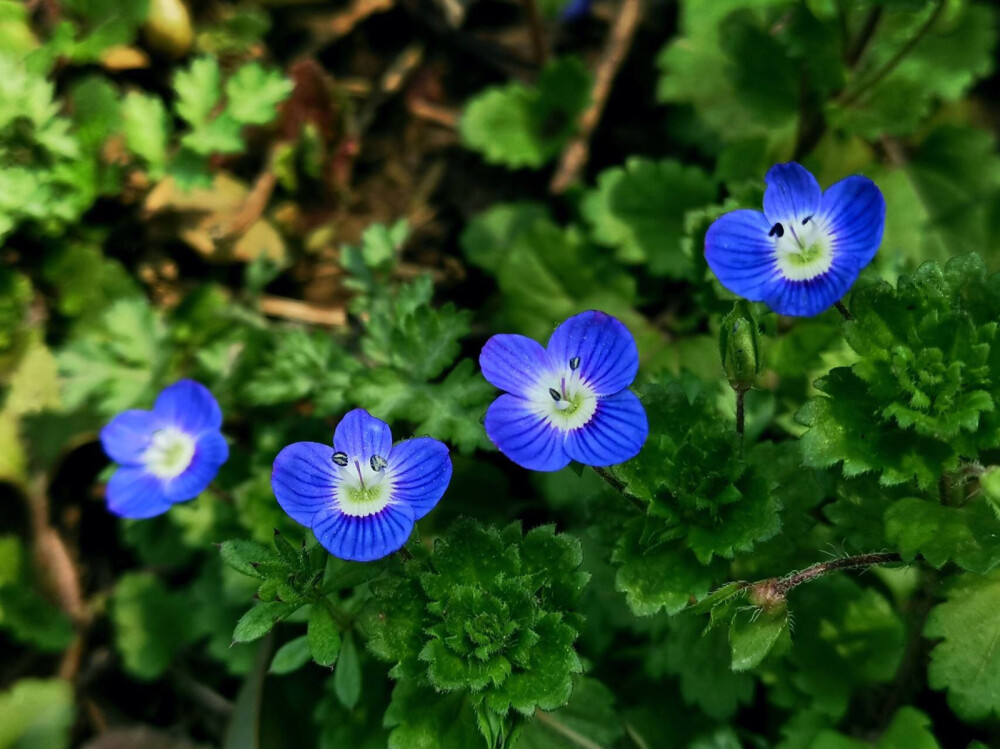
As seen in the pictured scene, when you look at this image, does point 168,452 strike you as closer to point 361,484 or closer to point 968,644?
point 361,484

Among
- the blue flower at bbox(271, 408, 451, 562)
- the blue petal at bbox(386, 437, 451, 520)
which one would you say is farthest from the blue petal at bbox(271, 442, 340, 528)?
the blue petal at bbox(386, 437, 451, 520)

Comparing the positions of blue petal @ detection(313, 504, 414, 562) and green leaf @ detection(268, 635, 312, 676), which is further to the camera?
green leaf @ detection(268, 635, 312, 676)

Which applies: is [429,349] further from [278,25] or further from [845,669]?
[278,25]

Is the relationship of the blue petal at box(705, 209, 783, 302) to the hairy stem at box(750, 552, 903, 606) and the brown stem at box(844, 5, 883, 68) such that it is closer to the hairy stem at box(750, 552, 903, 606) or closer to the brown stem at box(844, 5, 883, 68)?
the hairy stem at box(750, 552, 903, 606)

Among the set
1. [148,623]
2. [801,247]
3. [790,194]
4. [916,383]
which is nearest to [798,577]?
[916,383]

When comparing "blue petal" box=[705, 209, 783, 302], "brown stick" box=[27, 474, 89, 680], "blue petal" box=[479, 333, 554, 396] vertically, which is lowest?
"brown stick" box=[27, 474, 89, 680]

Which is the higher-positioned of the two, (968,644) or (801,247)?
(801,247)

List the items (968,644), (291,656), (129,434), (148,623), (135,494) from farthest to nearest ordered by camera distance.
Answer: (148,623), (129,434), (135,494), (291,656), (968,644)
